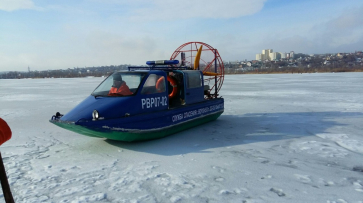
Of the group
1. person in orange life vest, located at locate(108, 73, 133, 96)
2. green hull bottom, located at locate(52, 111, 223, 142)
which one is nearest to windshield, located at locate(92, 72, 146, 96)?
person in orange life vest, located at locate(108, 73, 133, 96)

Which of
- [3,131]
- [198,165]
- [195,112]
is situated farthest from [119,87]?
[3,131]

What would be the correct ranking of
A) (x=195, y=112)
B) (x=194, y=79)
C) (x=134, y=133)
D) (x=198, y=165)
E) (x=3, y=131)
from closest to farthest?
1. (x=3, y=131)
2. (x=198, y=165)
3. (x=134, y=133)
4. (x=195, y=112)
5. (x=194, y=79)

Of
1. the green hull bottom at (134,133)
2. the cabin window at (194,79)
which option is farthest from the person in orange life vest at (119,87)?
the cabin window at (194,79)

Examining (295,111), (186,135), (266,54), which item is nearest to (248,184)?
(186,135)

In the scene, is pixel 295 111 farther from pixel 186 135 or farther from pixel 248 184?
pixel 248 184

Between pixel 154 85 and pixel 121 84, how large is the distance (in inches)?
26.8

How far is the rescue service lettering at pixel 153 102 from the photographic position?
564 centimetres

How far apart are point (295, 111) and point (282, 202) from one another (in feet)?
22.7

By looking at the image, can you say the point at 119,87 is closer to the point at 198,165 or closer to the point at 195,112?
the point at 195,112

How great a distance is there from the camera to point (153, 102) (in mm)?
5832

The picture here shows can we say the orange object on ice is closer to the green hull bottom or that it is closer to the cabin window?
the green hull bottom

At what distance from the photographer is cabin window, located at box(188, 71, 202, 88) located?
279 inches

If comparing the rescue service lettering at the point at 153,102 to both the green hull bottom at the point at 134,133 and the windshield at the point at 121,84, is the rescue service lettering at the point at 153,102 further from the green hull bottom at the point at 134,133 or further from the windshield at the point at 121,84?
the green hull bottom at the point at 134,133

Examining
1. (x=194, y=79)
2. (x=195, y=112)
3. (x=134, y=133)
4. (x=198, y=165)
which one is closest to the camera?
(x=198, y=165)
